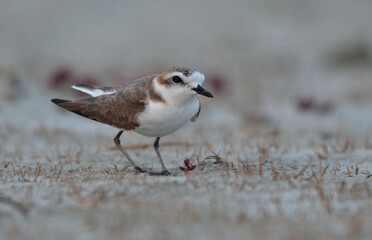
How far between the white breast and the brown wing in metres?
0.10

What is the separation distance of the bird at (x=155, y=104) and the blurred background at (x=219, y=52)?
3.43 m

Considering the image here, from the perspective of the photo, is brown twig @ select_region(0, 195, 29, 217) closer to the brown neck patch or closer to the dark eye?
the brown neck patch

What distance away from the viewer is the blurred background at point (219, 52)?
8719 millimetres

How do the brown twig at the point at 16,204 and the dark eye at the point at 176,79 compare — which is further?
the dark eye at the point at 176,79

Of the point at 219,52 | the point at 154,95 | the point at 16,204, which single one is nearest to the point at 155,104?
the point at 154,95

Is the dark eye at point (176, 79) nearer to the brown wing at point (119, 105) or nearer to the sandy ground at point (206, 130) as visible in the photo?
the brown wing at point (119, 105)

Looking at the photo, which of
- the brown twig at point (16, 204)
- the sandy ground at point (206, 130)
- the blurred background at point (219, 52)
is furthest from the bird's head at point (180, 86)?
the blurred background at point (219, 52)

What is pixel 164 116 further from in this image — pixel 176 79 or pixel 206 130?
pixel 206 130

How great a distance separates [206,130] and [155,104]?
12.4ft

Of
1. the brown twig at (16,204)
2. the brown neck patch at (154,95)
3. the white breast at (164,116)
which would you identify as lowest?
the brown twig at (16,204)

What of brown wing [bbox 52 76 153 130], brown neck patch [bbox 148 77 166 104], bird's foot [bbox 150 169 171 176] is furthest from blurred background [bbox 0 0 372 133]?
brown neck patch [bbox 148 77 166 104]

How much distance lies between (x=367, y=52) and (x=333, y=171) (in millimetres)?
9084

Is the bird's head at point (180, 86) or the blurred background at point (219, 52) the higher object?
the blurred background at point (219, 52)

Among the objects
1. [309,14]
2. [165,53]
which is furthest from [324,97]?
[309,14]
